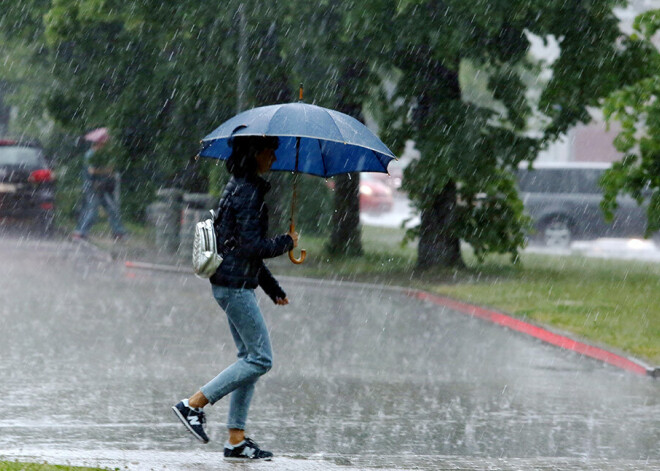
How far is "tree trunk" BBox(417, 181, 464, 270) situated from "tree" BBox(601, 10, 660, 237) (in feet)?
11.5

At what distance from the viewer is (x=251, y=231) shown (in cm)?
656

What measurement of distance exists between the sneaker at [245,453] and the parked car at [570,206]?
22.7 meters

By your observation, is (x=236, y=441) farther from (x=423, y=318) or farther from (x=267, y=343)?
(x=423, y=318)

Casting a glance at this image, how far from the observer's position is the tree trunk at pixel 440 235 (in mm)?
21031

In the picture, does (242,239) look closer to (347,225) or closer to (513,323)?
(513,323)

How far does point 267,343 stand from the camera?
267 inches

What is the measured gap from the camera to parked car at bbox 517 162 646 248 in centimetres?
2908

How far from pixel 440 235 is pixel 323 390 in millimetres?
11599

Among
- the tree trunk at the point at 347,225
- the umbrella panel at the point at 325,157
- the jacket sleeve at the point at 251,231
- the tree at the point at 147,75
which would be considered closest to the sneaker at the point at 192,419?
the jacket sleeve at the point at 251,231

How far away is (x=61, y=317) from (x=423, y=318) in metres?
4.41

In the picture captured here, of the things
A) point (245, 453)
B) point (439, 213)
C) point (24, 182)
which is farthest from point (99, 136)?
point (245, 453)

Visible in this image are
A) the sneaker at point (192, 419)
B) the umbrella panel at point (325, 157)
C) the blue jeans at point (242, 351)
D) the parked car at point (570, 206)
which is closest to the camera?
the blue jeans at point (242, 351)

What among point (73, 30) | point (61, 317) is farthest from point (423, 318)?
point (73, 30)

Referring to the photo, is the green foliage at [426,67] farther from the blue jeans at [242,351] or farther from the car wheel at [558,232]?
the blue jeans at [242,351]
